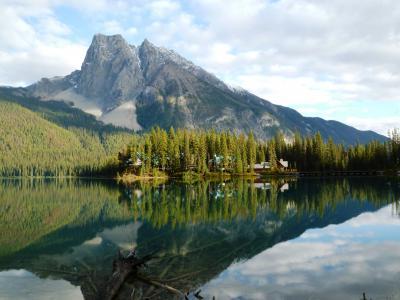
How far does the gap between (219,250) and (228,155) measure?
5562 inches

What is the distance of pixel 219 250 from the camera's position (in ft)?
106

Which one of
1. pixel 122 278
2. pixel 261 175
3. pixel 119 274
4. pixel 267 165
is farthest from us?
pixel 267 165

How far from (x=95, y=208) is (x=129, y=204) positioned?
594 centimetres

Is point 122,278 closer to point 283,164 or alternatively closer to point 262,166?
point 262,166

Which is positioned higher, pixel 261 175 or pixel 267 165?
pixel 267 165

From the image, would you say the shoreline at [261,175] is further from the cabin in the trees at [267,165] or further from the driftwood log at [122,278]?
the driftwood log at [122,278]

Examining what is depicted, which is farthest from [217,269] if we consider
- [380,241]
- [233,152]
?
[233,152]

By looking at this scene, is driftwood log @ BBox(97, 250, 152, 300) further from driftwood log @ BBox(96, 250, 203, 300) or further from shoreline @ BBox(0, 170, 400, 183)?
shoreline @ BBox(0, 170, 400, 183)

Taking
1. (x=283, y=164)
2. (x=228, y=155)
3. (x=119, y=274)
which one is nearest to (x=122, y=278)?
(x=119, y=274)

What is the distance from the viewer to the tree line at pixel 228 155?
168 meters

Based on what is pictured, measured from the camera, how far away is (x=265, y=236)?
1508 inches

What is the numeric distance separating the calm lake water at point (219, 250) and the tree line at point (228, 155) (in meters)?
105

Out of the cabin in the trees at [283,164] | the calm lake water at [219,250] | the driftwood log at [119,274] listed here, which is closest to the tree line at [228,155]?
the cabin in the trees at [283,164]

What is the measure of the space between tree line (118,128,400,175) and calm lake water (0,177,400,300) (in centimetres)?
10503
